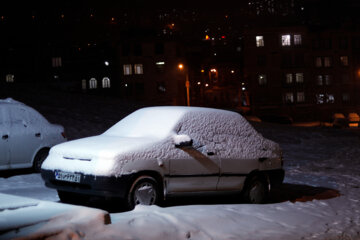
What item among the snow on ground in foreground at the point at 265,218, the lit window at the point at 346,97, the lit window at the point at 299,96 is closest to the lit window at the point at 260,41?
the lit window at the point at 299,96

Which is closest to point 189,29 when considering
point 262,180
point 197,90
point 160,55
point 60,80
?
point 197,90

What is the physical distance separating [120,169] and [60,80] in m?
72.1

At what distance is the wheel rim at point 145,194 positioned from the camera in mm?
7941

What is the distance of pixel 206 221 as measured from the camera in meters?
7.58

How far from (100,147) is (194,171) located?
1.64m

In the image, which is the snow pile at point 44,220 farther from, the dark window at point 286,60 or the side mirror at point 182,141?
the dark window at point 286,60

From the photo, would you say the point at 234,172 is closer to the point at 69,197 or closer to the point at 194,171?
the point at 194,171

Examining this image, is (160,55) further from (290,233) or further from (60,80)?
(290,233)

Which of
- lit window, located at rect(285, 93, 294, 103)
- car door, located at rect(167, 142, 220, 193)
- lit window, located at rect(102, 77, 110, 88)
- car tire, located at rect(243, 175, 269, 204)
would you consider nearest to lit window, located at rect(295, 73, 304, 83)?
lit window, located at rect(285, 93, 294, 103)

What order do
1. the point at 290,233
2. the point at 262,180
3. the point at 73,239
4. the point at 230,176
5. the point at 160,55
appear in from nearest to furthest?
the point at 73,239 → the point at 290,233 → the point at 230,176 → the point at 262,180 → the point at 160,55

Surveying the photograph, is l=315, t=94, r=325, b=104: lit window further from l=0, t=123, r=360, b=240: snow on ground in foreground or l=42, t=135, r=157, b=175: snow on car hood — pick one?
l=42, t=135, r=157, b=175: snow on car hood

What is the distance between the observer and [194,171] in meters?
8.68

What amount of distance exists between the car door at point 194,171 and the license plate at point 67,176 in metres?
1.41

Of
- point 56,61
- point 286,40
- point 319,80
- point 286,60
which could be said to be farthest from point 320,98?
point 56,61
